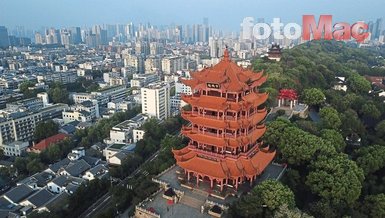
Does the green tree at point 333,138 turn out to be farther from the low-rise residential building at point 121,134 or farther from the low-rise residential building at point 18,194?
the low-rise residential building at point 18,194

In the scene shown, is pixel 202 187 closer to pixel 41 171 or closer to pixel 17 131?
pixel 41 171

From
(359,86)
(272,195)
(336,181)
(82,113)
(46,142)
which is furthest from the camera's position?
(82,113)

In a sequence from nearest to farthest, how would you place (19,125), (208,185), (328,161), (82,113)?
(208,185) < (328,161) < (19,125) < (82,113)

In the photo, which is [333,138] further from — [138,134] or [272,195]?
[138,134]

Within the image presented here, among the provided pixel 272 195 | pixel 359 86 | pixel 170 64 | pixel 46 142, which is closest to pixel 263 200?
pixel 272 195

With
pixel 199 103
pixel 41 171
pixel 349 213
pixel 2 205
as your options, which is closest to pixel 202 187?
pixel 199 103
